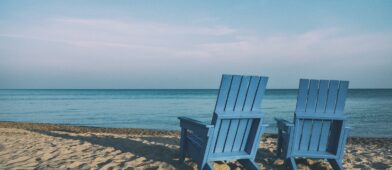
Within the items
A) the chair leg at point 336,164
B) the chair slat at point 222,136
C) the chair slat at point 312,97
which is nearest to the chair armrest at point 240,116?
the chair slat at point 222,136

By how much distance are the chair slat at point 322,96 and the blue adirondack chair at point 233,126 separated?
0.74m

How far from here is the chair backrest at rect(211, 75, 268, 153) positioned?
128 inches

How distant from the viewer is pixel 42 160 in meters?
4.25

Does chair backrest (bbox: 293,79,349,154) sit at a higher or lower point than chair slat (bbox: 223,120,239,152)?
higher

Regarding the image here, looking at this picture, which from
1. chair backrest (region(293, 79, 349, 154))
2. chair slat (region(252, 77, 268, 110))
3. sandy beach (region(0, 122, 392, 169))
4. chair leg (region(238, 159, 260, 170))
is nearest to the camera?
chair slat (region(252, 77, 268, 110))

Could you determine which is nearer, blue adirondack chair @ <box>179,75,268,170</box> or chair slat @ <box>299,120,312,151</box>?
blue adirondack chair @ <box>179,75,268,170</box>

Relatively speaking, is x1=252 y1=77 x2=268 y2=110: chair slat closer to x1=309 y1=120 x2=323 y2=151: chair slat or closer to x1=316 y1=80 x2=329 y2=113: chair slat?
x1=316 y1=80 x2=329 y2=113: chair slat

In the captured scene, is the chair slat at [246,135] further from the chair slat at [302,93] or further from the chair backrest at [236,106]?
the chair slat at [302,93]

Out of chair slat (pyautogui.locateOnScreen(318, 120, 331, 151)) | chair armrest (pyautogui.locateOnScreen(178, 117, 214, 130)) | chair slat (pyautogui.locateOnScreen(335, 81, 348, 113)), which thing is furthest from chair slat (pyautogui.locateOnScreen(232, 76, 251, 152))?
chair slat (pyautogui.locateOnScreen(335, 81, 348, 113))

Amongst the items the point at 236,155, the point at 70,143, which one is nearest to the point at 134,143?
the point at 70,143

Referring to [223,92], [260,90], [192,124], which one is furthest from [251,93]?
[192,124]

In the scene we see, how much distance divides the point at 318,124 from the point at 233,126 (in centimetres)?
115

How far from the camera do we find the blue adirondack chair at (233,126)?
326 cm

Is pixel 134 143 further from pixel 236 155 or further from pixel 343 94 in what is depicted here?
pixel 343 94
